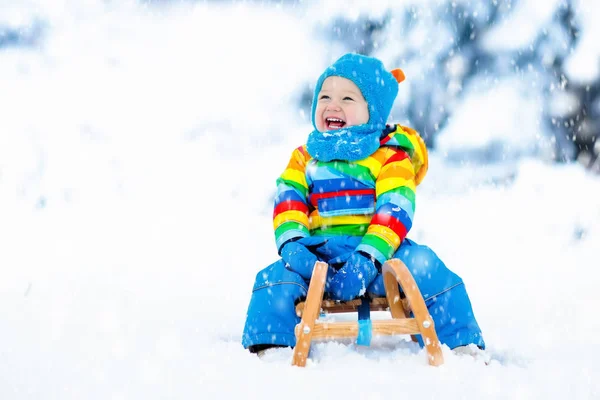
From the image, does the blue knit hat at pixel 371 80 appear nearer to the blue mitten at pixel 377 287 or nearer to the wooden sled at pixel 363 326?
the blue mitten at pixel 377 287

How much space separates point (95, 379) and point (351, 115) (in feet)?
4.78

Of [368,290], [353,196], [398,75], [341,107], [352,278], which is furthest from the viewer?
[398,75]

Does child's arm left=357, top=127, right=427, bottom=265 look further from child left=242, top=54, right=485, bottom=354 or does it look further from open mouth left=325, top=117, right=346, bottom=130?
open mouth left=325, top=117, right=346, bottom=130

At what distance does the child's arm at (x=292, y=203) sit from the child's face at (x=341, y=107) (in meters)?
0.18

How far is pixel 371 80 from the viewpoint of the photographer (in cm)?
245

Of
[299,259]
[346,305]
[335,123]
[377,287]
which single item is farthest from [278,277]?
[335,123]

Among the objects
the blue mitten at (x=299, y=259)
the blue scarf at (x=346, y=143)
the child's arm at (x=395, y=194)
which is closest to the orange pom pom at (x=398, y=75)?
the child's arm at (x=395, y=194)

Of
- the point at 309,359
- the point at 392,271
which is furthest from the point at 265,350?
the point at 392,271

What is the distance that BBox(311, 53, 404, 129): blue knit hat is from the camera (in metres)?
2.43

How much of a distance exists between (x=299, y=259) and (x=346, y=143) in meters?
0.54

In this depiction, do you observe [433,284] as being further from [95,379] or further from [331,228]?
[95,379]

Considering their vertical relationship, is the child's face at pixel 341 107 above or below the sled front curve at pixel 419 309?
above

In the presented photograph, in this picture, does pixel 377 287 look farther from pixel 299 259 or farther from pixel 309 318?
pixel 309 318

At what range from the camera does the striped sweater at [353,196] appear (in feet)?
7.25
